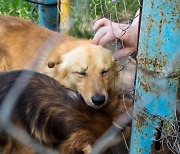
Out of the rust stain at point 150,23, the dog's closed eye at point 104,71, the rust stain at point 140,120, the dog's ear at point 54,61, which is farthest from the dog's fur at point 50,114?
the dog's ear at point 54,61

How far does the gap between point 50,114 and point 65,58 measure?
1.24 meters

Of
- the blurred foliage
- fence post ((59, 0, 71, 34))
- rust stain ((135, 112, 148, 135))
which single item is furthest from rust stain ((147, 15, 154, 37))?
fence post ((59, 0, 71, 34))

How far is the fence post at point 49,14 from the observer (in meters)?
3.51

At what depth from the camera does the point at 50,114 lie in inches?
77.5

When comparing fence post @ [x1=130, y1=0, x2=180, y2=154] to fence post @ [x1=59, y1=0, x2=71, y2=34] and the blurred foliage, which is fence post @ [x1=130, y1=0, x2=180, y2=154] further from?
fence post @ [x1=59, y1=0, x2=71, y2=34]

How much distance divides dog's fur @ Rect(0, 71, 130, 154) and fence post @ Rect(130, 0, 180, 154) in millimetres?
368

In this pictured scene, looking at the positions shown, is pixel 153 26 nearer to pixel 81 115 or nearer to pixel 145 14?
pixel 145 14

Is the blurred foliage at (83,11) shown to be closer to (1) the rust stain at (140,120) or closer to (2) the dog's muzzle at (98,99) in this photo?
(2) the dog's muzzle at (98,99)

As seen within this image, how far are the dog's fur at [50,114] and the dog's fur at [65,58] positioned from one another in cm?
45

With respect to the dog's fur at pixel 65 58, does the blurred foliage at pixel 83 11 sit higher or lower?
higher

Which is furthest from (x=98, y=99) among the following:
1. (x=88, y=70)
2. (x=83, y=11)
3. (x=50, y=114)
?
(x=83, y=11)

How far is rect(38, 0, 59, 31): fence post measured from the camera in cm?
351

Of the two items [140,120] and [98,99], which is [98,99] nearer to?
[98,99]

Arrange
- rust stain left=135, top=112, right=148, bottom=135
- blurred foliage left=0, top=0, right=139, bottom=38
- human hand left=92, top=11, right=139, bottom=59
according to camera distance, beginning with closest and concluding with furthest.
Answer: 1. rust stain left=135, top=112, right=148, bottom=135
2. human hand left=92, top=11, right=139, bottom=59
3. blurred foliage left=0, top=0, right=139, bottom=38
